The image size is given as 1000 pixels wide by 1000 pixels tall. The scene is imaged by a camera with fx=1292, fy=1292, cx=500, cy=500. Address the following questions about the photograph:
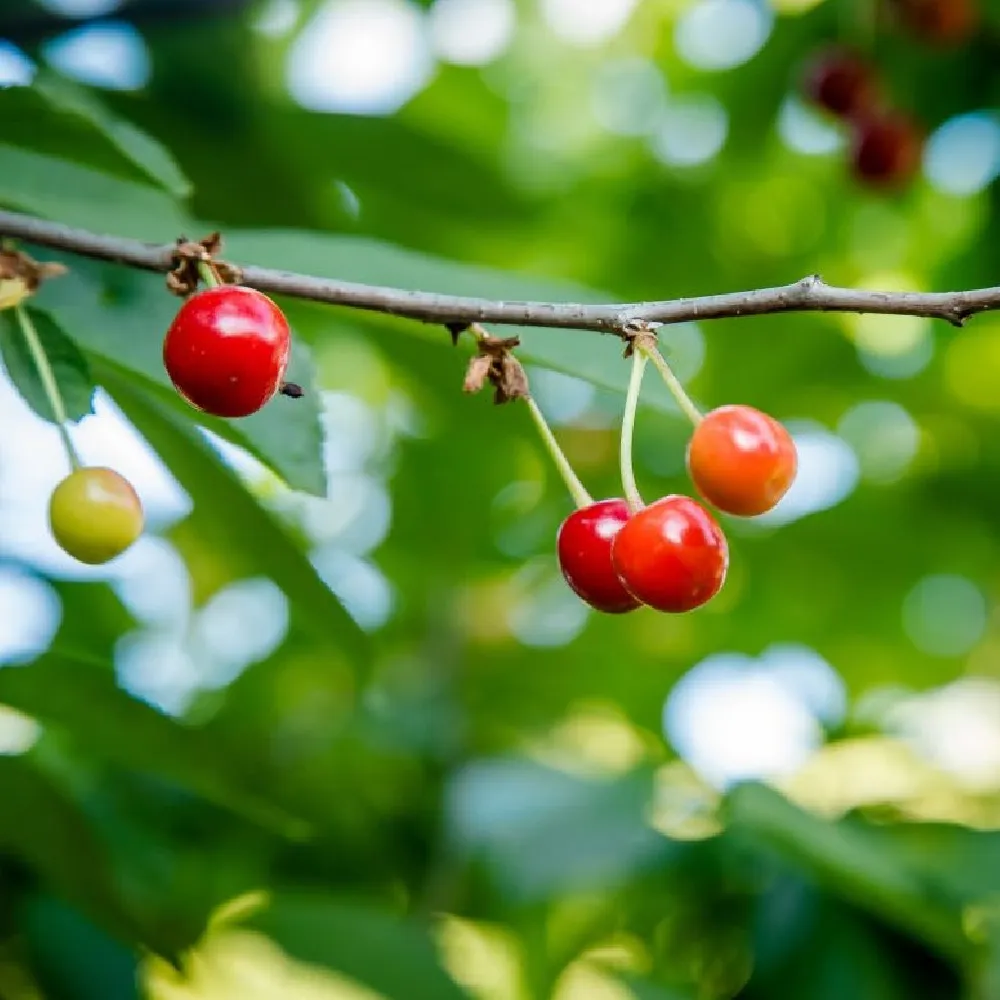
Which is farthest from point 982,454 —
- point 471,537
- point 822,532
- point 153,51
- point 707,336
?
point 153,51

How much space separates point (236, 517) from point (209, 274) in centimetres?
63

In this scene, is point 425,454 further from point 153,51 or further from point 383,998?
point 383,998

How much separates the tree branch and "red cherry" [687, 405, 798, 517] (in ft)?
0.44

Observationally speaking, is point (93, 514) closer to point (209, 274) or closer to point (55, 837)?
point (209, 274)

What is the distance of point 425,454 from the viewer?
3.99 metres

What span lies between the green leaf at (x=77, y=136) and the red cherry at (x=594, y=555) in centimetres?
70

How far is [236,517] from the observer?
1.92 m

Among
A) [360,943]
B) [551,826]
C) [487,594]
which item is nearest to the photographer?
[360,943]

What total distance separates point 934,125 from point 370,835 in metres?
2.88

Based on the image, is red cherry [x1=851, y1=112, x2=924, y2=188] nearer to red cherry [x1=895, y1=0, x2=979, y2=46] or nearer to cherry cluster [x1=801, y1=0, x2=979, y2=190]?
cherry cluster [x1=801, y1=0, x2=979, y2=190]

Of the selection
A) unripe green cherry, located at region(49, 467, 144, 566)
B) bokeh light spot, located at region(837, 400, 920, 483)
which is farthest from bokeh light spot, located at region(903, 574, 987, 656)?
unripe green cherry, located at region(49, 467, 144, 566)

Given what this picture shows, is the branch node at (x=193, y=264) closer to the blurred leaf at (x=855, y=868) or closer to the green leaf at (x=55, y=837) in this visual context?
the green leaf at (x=55, y=837)

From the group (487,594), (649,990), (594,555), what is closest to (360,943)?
(649,990)

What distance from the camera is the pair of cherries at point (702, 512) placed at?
1.34 meters
